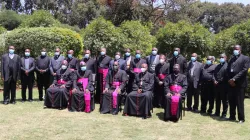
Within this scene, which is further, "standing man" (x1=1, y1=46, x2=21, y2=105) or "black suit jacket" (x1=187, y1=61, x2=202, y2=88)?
"standing man" (x1=1, y1=46, x2=21, y2=105)

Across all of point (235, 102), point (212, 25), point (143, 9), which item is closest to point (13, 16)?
point (143, 9)

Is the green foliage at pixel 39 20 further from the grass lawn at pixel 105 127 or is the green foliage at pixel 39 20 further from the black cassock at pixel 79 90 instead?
the grass lawn at pixel 105 127

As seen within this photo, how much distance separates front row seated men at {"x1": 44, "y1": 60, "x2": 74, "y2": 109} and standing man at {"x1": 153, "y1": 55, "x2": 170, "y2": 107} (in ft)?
8.71

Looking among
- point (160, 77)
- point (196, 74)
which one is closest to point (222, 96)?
point (196, 74)

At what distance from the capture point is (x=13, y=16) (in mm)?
43344

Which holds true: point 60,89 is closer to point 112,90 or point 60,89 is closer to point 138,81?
point 112,90

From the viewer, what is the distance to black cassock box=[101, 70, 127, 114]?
332 inches

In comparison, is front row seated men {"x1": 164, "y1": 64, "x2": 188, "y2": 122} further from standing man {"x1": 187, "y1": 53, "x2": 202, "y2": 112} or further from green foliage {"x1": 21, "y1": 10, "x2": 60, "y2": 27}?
green foliage {"x1": 21, "y1": 10, "x2": 60, "y2": 27}

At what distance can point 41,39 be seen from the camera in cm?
1316

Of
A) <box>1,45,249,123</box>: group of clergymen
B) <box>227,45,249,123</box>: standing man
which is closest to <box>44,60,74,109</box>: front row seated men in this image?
<box>1,45,249,123</box>: group of clergymen

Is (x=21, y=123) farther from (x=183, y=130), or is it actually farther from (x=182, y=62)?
(x=182, y=62)

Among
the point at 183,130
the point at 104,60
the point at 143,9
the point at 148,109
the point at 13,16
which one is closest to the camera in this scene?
the point at 183,130

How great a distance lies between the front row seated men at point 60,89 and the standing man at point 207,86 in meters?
4.05

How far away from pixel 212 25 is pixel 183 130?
2194 inches
